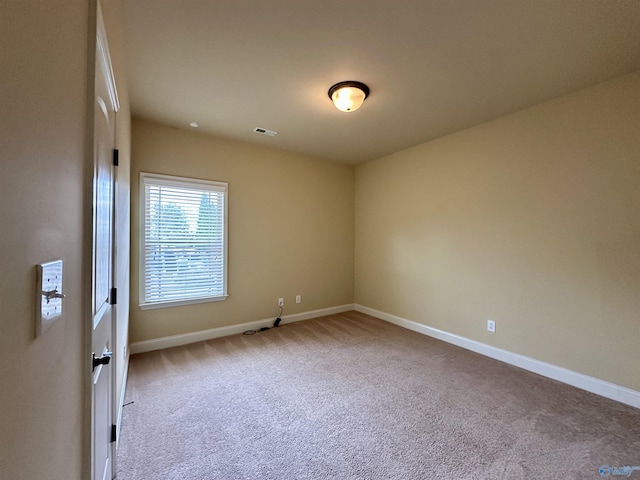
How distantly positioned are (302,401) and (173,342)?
2.00 meters

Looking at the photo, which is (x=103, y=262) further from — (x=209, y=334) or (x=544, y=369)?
(x=544, y=369)

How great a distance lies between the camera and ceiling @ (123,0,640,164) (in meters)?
1.73

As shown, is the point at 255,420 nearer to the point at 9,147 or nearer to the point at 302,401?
the point at 302,401

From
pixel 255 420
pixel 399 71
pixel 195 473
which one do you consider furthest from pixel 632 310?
pixel 195 473

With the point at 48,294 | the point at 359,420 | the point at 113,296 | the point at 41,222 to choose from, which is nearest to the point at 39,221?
the point at 41,222

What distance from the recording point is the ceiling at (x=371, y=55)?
1.73 meters

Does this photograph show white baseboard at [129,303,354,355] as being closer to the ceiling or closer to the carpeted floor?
the carpeted floor

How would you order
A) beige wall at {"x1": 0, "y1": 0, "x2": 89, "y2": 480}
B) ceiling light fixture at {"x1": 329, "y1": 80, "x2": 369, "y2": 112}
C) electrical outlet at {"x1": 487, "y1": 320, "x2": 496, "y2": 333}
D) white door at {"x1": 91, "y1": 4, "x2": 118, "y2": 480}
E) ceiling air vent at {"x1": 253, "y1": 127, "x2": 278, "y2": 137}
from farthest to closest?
ceiling air vent at {"x1": 253, "y1": 127, "x2": 278, "y2": 137} → electrical outlet at {"x1": 487, "y1": 320, "x2": 496, "y2": 333} → ceiling light fixture at {"x1": 329, "y1": 80, "x2": 369, "y2": 112} → white door at {"x1": 91, "y1": 4, "x2": 118, "y2": 480} → beige wall at {"x1": 0, "y1": 0, "x2": 89, "y2": 480}

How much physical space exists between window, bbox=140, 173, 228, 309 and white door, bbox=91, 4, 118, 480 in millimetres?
1738

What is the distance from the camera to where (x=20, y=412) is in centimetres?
49

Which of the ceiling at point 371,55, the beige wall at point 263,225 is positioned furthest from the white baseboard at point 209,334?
the ceiling at point 371,55

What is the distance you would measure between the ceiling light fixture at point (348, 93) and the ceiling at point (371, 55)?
0.27ft

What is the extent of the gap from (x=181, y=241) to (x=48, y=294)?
3074 millimetres

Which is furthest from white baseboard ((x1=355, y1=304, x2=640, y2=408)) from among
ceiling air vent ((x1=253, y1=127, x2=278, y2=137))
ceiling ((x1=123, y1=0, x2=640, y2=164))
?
ceiling air vent ((x1=253, y1=127, x2=278, y2=137))
